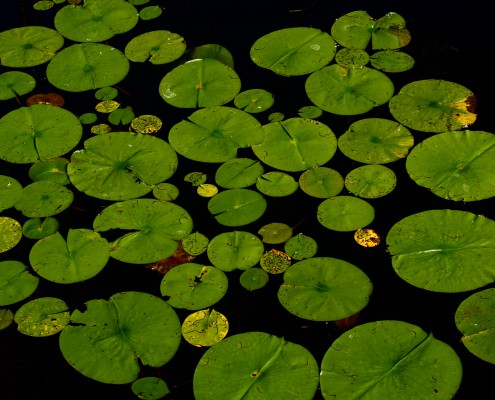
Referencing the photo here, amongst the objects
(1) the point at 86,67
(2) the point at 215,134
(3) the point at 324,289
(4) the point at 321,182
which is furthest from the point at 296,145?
(1) the point at 86,67

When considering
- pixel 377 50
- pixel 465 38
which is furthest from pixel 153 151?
pixel 465 38

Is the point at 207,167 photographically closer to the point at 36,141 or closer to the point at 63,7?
the point at 36,141

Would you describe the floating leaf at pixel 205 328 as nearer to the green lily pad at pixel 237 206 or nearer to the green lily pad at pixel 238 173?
the green lily pad at pixel 237 206

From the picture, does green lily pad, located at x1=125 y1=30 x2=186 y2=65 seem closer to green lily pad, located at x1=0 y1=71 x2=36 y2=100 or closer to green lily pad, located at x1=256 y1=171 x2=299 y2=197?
green lily pad, located at x1=0 y1=71 x2=36 y2=100

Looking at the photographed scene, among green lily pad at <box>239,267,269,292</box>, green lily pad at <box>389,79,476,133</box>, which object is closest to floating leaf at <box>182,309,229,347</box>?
green lily pad at <box>239,267,269,292</box>

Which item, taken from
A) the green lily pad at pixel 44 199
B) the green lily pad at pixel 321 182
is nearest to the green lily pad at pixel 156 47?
the green lily pad at pixel 44 199

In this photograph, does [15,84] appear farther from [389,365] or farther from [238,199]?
[389,365]
